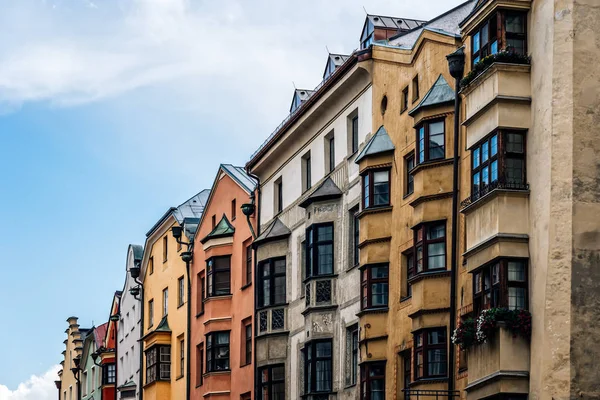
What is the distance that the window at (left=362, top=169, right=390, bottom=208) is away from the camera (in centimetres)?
4469

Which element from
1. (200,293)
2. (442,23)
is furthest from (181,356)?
(442,23)

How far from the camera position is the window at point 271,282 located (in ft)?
179

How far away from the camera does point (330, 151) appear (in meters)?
51.5

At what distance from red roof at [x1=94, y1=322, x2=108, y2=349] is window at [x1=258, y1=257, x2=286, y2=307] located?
3689cm

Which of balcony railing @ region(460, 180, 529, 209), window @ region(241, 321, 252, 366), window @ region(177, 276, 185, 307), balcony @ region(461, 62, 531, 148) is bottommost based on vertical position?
window @ region(241, 321, 252, 366)

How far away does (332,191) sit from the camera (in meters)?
49.4

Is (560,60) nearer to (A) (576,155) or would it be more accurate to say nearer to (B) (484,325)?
(A) (576,155)

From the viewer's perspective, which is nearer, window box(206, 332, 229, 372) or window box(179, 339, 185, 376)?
window box(206, 332, 229, 372)

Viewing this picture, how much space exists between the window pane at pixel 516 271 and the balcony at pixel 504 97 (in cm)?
339

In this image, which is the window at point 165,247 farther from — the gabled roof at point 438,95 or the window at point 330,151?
the gabled roof at point 438,95

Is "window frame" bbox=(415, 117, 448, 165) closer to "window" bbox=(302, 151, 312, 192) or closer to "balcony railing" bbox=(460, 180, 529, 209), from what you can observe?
"balcony railing" bbox=(460, 180, 529, 209)

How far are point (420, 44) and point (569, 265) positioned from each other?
11620 mm

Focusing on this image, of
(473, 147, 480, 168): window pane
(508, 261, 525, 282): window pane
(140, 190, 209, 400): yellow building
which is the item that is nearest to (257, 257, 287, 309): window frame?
(140, 190, 209, 400): yellow building

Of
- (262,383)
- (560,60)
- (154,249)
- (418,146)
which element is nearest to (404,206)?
(418,146)
